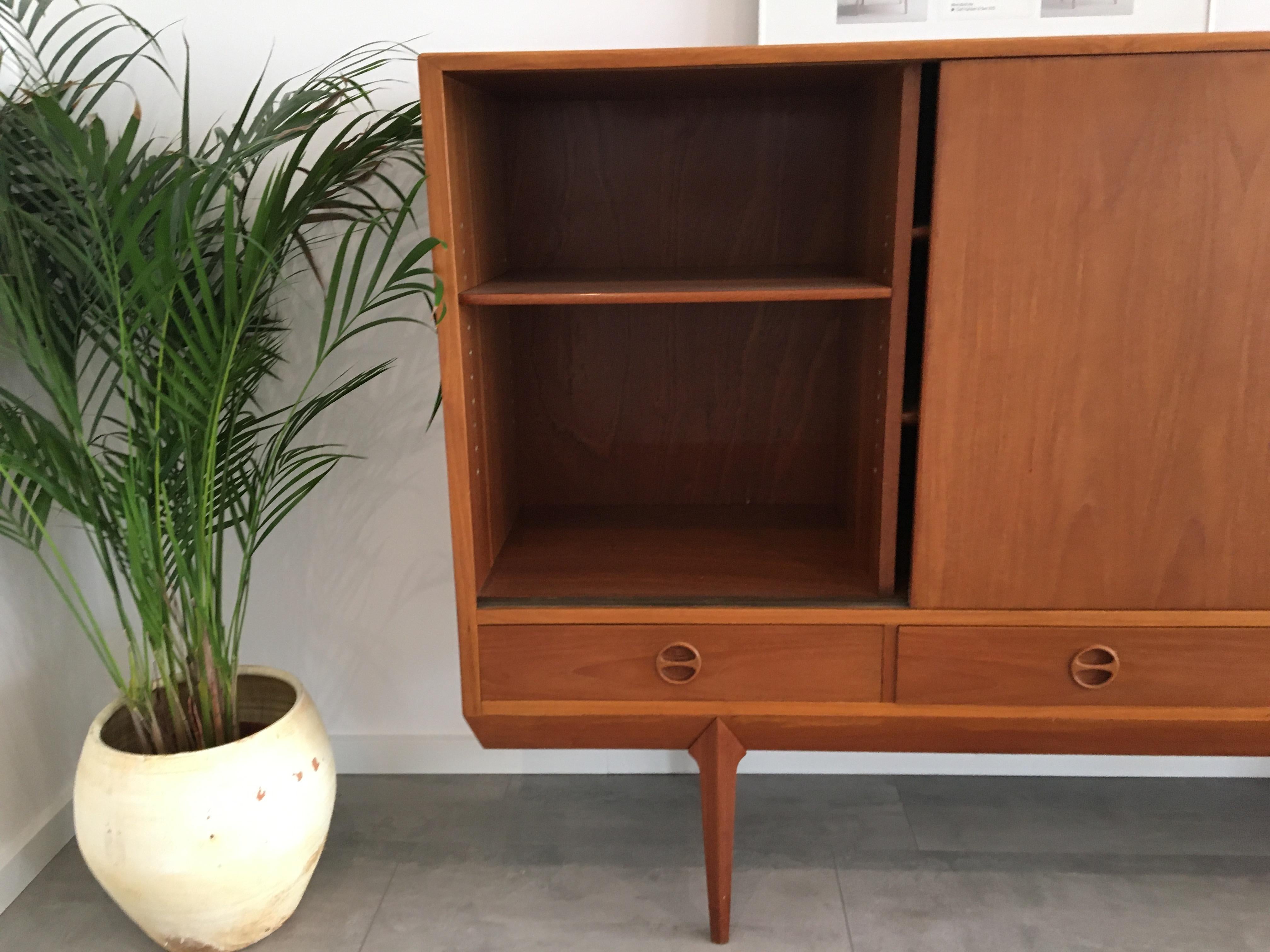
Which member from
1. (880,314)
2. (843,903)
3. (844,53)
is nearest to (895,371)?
(880,314)

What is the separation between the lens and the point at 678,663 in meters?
1.34

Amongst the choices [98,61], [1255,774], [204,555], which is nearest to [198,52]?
[98,61]

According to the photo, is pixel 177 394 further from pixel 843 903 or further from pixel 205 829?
pixel 843 903

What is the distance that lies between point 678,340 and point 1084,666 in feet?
2.73

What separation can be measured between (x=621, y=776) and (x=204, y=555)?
3.13ft

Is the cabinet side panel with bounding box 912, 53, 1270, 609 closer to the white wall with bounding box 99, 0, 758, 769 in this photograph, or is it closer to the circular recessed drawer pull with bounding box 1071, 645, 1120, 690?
the circular recessed drawer pull with bounding box 1071, 645, 1120, 690

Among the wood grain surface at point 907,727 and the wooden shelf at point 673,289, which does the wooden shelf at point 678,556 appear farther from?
the wooden shelf at point 673,289

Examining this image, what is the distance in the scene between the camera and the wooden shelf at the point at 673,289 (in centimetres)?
121

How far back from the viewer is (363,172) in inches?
62.4

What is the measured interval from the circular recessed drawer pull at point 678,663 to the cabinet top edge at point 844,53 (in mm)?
772

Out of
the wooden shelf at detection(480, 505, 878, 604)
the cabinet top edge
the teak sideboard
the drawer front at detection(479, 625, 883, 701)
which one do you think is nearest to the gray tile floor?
the teak sideboard

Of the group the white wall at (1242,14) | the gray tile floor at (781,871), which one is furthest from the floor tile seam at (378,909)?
the white wall at (1242,14)

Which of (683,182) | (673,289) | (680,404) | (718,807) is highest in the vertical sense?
(683,182)

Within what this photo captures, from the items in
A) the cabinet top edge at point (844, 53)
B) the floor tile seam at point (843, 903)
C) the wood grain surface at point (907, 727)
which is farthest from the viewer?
the floor tile seam at point (843, 903)
